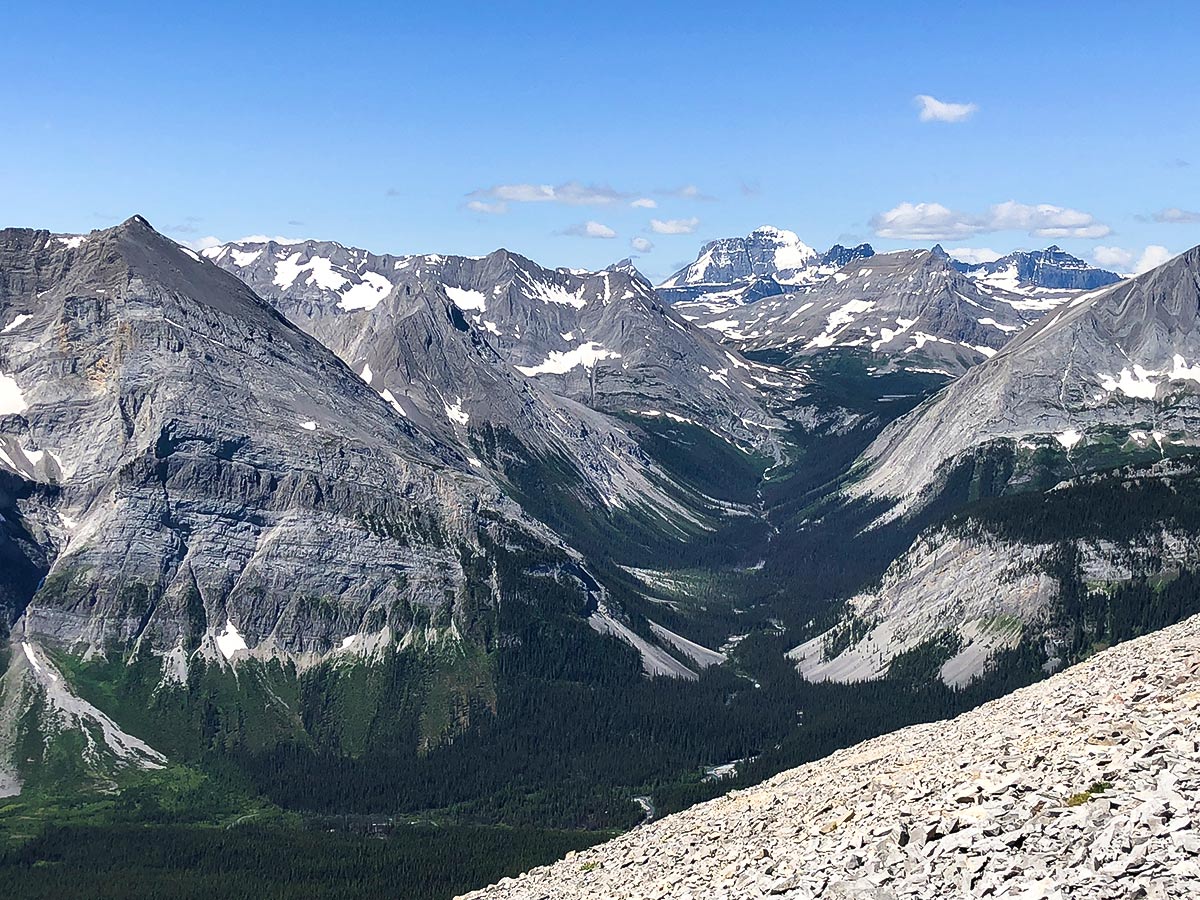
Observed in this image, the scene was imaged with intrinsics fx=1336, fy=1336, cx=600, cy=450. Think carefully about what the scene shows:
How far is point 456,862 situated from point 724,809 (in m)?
100.0

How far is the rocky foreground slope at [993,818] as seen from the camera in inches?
2047

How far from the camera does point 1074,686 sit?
94.2 meters

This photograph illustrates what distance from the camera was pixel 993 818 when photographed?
2282 inches

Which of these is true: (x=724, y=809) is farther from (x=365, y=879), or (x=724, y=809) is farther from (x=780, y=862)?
(x=365, y=879)

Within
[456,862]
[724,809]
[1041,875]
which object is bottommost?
[456,862]

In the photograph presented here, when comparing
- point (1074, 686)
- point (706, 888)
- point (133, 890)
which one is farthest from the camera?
point (133, 890)

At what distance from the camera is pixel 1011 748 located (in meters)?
75.1

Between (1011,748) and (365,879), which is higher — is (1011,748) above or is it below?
above

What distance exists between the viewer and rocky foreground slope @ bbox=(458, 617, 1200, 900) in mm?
52000

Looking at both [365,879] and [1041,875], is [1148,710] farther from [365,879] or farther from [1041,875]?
[365,879]

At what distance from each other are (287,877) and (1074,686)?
423 feet

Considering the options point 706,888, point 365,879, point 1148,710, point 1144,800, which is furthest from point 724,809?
point 365,879

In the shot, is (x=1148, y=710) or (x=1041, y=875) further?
(x=1148, y=710)

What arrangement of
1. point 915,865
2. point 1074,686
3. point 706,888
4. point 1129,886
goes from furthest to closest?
point 1074,686 → point 706,888 → point 915,865 → point 1129,886
